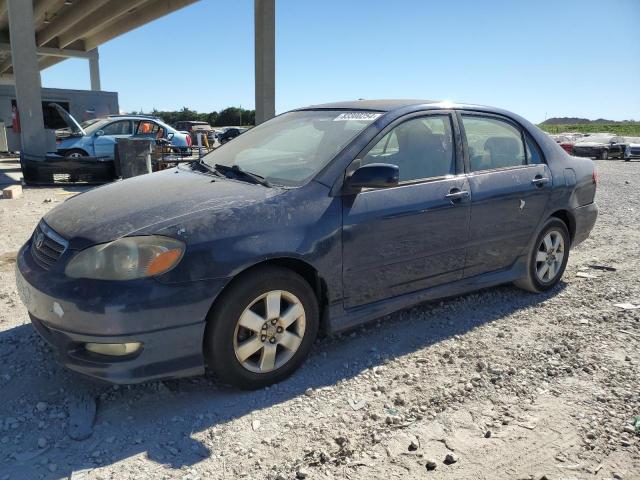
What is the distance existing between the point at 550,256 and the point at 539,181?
73 cm

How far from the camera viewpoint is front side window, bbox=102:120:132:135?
48.1 ft

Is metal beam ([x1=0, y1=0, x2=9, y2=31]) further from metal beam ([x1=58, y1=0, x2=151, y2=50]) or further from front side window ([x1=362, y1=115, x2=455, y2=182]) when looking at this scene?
front side window ([x1=362, y1=115, x2=455, y2=182])

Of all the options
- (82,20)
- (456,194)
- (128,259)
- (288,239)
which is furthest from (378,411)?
(82,20)

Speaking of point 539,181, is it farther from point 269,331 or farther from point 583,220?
point 269,331

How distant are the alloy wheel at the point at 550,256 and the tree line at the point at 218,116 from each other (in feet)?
216

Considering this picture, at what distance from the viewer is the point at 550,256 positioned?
15.3ft

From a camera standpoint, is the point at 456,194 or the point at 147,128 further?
the point at 147,128

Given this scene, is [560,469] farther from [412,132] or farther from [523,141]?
[523,141]

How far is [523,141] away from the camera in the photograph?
177 inches

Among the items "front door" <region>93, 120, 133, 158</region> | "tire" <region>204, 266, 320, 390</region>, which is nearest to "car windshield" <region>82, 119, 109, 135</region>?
"front door" <region>93, 120, 133, 158</region>

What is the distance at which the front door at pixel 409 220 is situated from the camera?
10.7 ft

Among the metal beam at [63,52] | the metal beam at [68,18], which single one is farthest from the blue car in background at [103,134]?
the metal beam at [63,52]

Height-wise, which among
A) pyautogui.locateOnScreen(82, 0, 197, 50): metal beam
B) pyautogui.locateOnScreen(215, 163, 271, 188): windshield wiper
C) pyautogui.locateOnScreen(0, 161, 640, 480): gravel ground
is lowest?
pyautogui.locateOnScreen(0, 161, 640, 480): gravel ground

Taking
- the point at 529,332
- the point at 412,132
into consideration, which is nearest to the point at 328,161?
the point at 412,132
